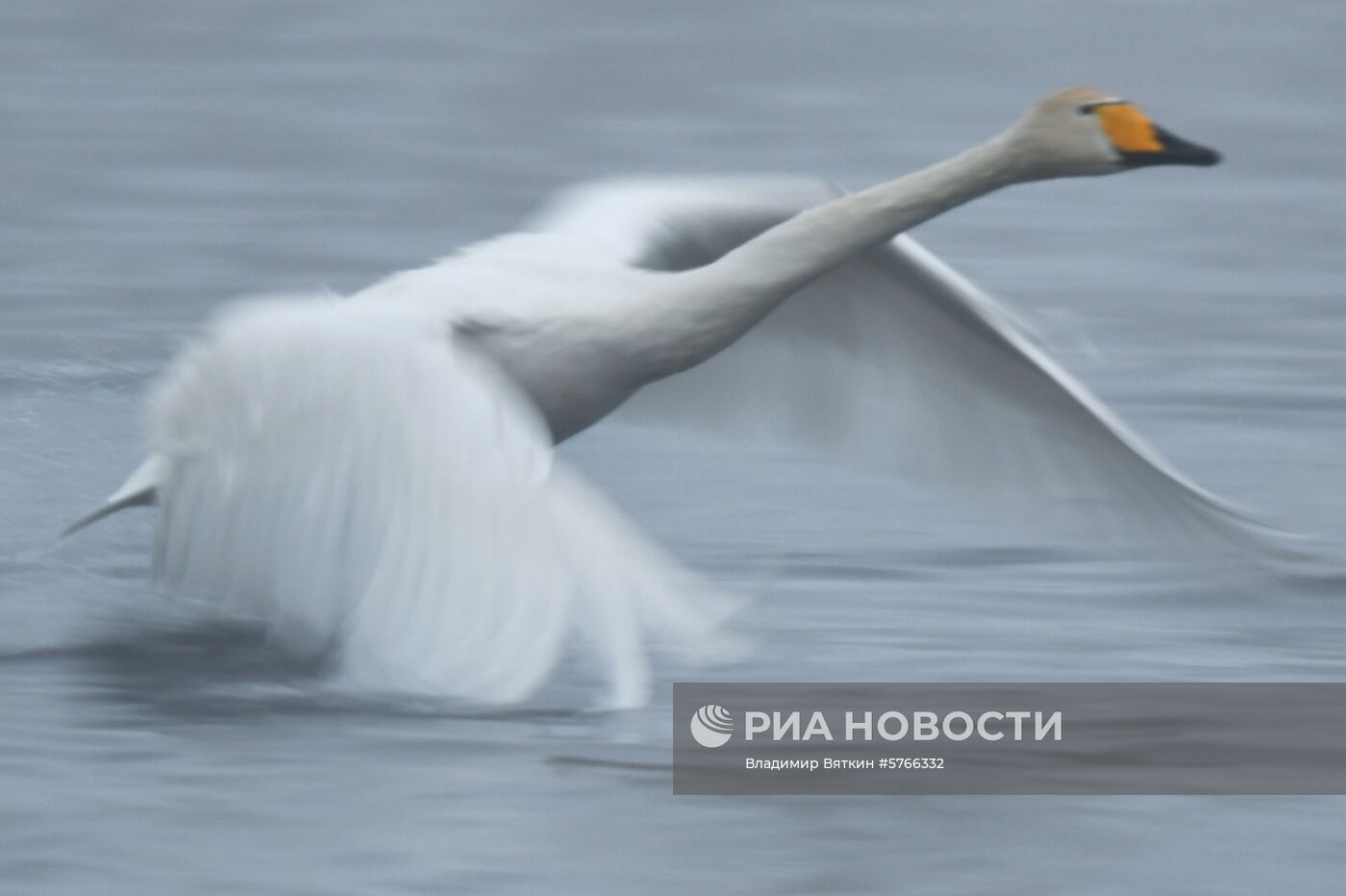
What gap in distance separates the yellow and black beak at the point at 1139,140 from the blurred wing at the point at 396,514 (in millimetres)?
1750

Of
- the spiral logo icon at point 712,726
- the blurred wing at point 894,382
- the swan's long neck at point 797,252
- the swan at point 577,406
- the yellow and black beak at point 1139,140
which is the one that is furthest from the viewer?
the blurred wing at point 894,382

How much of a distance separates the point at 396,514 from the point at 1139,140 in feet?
7.55

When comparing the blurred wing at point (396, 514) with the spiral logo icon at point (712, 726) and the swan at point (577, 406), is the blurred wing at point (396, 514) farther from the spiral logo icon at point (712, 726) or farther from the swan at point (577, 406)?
the spiral logo icon at point (712, 726)

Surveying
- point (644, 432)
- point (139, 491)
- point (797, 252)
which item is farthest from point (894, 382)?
point (139, 491)

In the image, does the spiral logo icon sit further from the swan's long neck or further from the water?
the swan's long neck

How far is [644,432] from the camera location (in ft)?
36.4

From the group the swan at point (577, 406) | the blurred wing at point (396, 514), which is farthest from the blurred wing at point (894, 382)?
the blurred wing at point (396, 514)

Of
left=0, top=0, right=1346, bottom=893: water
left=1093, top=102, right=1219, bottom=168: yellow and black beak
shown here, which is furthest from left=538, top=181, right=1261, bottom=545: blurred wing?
left=1093, top=102, right=1219, bottom=168: yellow and black beak

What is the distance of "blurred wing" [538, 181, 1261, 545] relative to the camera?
339 inches

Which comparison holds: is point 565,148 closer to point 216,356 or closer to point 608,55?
point 608,55

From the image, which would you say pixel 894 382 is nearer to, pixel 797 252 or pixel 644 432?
pixel 797 252

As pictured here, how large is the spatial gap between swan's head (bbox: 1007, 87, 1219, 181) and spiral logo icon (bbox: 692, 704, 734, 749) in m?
1.71

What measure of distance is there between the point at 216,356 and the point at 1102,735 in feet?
8.14

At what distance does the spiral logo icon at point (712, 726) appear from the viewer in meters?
7.19
